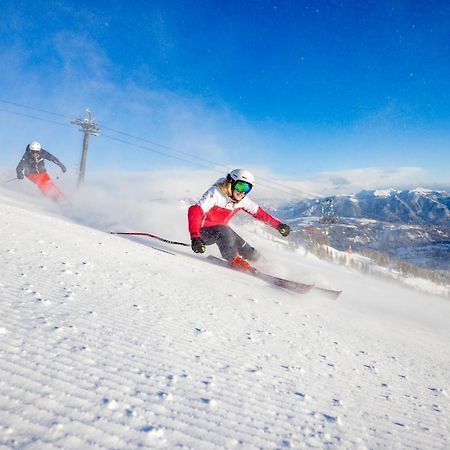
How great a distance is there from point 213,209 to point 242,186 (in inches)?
30.4

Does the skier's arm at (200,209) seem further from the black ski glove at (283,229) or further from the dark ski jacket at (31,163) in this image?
the dark ski jacket at (31,163)

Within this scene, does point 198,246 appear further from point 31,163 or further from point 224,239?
point 31,163

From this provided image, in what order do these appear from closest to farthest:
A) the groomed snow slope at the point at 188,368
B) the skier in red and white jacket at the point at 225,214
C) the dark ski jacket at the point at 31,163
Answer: the groomed snow slope at the point at 188,368 → the skier in red and white jacket at the point at 225,214 → the dark ski jacket at the point at 31,163

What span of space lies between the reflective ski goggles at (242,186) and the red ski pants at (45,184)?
339 inches

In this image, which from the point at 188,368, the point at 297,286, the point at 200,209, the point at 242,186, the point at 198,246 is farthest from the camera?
the point at 242,186

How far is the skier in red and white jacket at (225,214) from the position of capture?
19.9 feet

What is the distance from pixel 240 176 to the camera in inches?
A: 245

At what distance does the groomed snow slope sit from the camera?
4.05ft

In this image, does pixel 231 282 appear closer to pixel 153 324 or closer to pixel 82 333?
pixel 153 324

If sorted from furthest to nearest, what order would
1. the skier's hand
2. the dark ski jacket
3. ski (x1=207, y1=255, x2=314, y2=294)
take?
the dark ski jacket → the skier's hand → ski (x1=207, y1=255, x2=314, y2=294)

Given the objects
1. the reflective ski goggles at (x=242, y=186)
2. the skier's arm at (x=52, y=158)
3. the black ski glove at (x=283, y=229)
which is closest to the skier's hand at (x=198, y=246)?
the reflective ski goggles at (x=242, y=186)

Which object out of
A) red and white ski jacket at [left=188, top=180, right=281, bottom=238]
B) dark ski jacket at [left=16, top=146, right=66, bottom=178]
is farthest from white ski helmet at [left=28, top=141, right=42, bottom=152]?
red and white ski jacket at [left=188, top=180, right=281, bottom=238]

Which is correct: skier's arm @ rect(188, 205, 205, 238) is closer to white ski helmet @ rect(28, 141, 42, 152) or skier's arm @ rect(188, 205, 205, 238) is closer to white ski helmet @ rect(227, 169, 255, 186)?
white ski helmet @ rect(227, 169, 255, 186)

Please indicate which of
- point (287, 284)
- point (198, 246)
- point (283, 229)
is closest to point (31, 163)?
point (198, 246)
